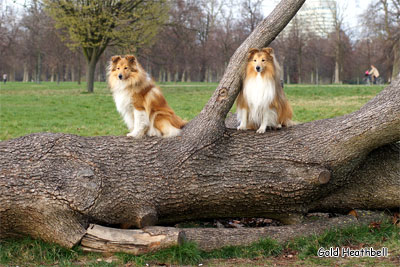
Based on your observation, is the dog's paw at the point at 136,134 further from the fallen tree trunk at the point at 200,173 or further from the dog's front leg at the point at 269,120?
the dog's front leg at the point at 269,120

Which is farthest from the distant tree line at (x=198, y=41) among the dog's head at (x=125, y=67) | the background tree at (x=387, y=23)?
the dog's head at (x=125, y=67)

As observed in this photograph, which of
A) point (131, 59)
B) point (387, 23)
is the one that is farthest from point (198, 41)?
point (131, 59)

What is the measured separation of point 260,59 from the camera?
5.48 m

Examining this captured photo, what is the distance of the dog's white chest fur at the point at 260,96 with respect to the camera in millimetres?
5582

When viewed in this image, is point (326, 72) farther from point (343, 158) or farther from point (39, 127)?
point (343, 158)

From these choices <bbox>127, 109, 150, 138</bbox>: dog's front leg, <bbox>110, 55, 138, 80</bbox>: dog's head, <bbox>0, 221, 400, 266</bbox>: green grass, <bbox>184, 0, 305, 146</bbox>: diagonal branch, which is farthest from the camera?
<bbox>110, 55, 138, 80</bbox>: dog's head

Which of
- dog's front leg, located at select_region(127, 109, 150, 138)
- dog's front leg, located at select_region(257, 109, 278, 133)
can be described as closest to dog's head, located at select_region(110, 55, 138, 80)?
dog's front leg, located at select_region(127, 109, 150, 138)

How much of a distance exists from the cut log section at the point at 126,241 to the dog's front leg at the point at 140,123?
1.53 m

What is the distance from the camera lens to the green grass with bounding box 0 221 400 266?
14.3 feet

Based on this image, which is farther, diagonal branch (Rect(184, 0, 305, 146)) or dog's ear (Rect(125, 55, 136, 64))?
dog's ear (Rect(125, 55, 136, 64))

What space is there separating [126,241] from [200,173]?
1.18 meters

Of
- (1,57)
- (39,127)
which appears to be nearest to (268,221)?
(39,127)

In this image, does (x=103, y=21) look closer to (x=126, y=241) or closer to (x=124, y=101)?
(x=124, y=101)

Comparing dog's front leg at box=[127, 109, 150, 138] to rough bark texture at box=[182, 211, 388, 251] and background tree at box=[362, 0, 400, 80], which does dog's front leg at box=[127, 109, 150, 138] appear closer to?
rough bark texture at box=[182, 211, 388, 251]
